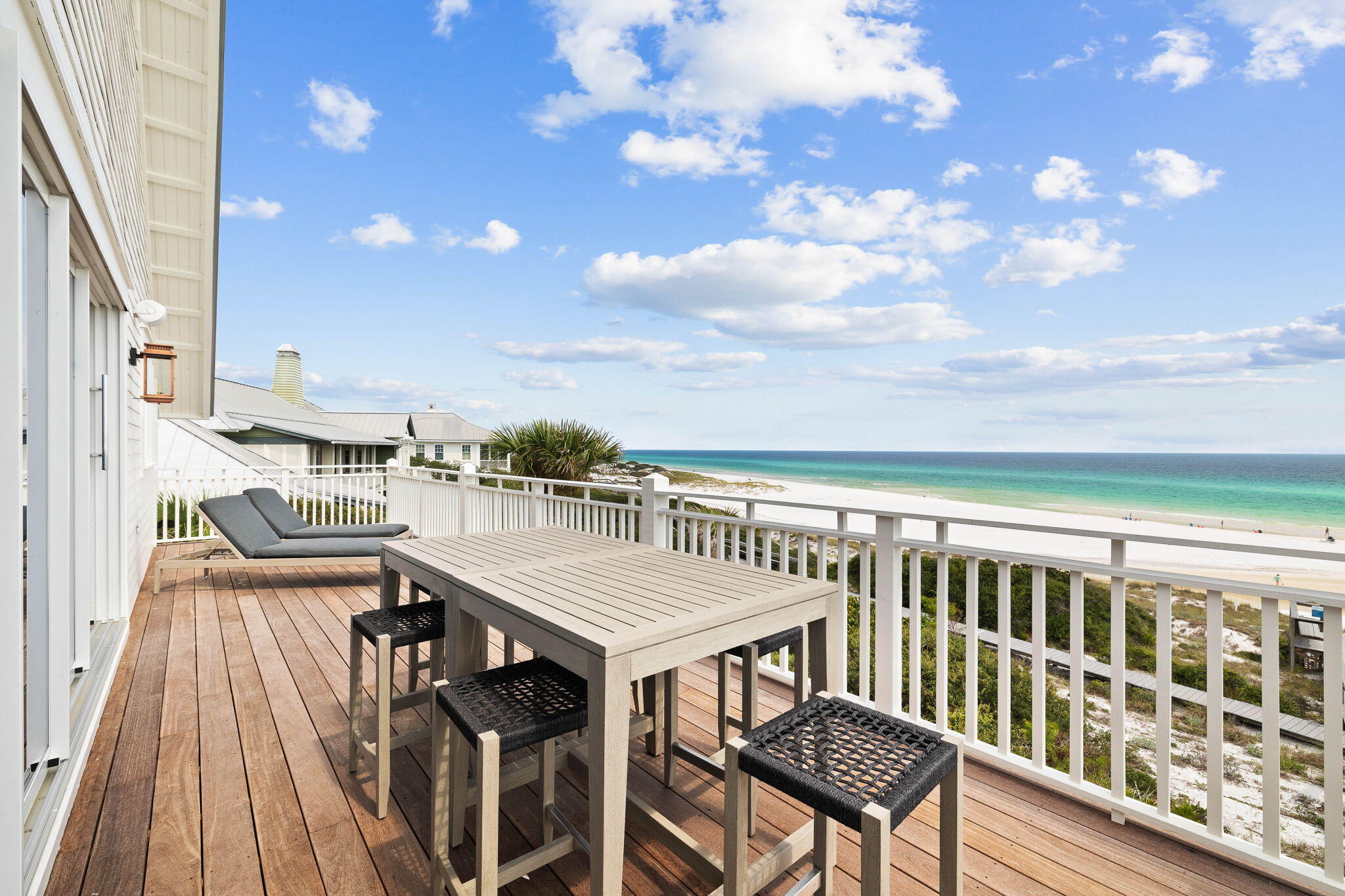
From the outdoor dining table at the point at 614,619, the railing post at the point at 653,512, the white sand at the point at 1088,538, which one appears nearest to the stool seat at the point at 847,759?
the outdoor dining table at the point at 614,619

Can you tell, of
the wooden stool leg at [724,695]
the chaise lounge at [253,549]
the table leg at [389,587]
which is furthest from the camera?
the chaise lounge at [253,549]

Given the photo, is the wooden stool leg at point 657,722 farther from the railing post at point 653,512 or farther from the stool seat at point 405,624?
the railing post at point 653,512

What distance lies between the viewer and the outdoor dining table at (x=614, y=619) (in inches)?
54.5

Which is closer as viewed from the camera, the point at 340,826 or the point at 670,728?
the point at 340,826

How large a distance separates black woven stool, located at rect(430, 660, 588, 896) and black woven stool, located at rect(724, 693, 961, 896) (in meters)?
0.45

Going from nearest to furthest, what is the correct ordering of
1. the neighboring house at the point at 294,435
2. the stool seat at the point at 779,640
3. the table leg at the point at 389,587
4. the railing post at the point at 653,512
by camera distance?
the stool seat at the point at 779,640 < the table leg at the point at 389,587 < the railing post at the point at 653,512 < the neighboring house at the point at 294,435

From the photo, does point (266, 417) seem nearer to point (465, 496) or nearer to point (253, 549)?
point (465, 496)

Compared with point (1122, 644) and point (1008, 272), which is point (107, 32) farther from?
point (1008, 272)

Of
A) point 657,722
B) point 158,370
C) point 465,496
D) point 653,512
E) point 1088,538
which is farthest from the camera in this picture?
point 1088,538

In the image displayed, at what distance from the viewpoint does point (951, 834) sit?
135cm

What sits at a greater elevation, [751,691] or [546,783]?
[751,691]

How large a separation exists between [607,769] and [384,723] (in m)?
1.02

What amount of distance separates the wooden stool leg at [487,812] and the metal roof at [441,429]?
29398 mm

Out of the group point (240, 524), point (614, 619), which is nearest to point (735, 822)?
point (614, 619)
